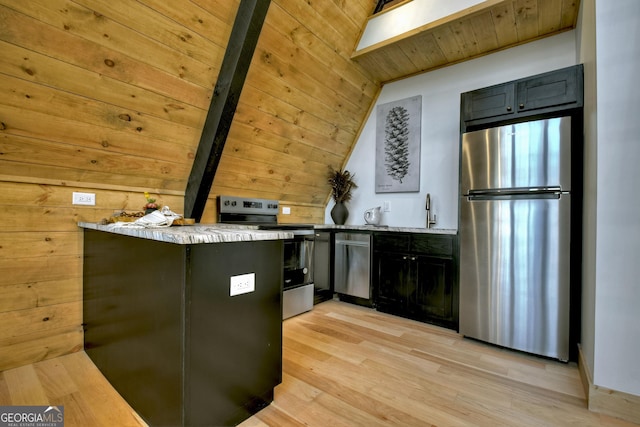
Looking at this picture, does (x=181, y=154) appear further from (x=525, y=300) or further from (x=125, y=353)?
(x=525, y=300)

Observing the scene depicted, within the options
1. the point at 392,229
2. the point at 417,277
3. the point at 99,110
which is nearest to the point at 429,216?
the point at 392,229

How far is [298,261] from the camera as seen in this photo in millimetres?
3037

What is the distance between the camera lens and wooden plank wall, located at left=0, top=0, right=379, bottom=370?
1.70 m

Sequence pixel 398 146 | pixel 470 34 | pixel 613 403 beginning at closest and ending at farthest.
A: pixel 613 403, pixel 470 34, pixel 398 146

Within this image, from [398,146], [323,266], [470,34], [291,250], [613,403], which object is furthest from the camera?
[398,146]

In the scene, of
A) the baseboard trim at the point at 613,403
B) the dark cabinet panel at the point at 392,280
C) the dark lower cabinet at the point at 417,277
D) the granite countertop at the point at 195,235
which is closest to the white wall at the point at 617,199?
the baseboard trim at the point at 613,403

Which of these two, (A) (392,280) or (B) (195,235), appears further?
(A) (392,280)

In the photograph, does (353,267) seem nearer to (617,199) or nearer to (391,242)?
(391,242)

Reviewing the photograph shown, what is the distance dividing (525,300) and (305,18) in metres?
2.82

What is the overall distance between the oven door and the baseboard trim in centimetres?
221

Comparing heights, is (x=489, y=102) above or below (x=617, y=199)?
above

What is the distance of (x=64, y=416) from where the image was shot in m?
1.49

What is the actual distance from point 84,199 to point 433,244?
2.84m

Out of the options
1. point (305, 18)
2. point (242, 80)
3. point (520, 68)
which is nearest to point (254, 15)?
point (242, 80)
